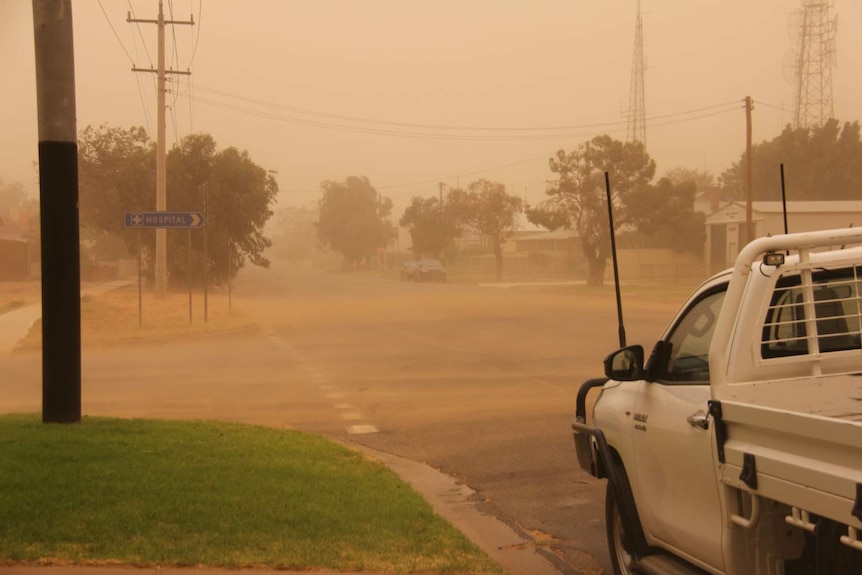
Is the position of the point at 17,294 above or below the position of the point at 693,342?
below

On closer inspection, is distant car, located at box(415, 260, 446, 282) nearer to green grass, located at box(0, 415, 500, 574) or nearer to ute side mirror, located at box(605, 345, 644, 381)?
green grass, located at box(0, 415, 500, 574)

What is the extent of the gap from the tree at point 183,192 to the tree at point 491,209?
89.1 ft

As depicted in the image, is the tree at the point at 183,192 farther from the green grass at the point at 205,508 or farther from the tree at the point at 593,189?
the green grass at the point at 205,508

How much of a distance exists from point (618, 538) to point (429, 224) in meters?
75.6

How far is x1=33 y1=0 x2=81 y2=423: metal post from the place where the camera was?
8961mm

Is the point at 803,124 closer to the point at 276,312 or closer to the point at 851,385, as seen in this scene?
the point at 276,312

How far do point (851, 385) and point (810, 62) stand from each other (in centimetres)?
2951

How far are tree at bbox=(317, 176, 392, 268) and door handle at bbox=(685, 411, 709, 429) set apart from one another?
98.4 metres

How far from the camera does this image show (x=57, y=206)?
29.5ft

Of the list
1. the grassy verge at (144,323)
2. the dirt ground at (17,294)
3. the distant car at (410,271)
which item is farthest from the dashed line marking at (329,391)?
the distant car at (410,271)

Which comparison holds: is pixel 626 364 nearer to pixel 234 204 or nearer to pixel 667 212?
pixel 234 204

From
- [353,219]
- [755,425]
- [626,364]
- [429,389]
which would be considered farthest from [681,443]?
[353,219]

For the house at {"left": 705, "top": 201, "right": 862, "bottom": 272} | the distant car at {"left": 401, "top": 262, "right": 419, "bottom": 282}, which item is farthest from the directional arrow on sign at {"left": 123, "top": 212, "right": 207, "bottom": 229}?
the distant car at {"left": 401, "top": 262, "right": 419, "bottom": 282}

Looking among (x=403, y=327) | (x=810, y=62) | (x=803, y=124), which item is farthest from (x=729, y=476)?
(x=803, y=124)
